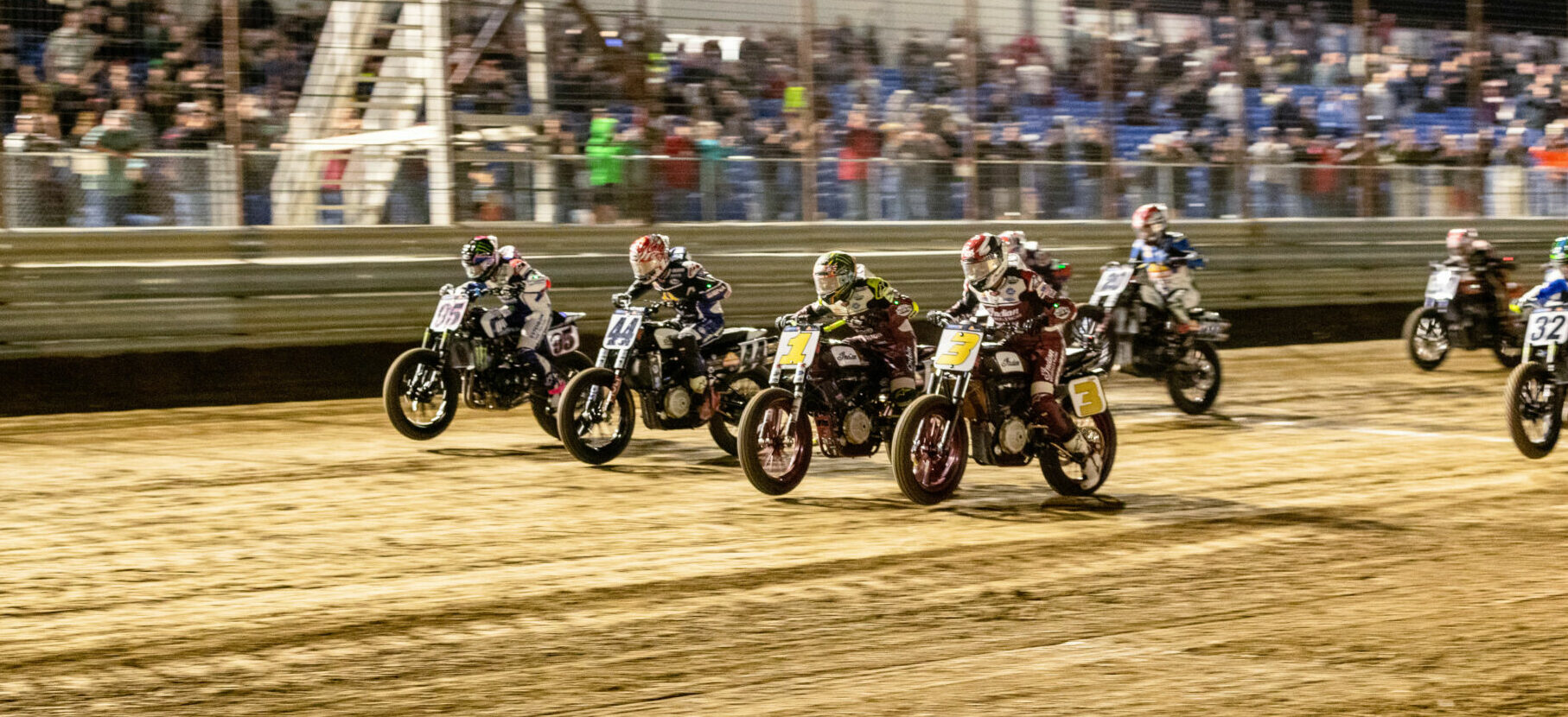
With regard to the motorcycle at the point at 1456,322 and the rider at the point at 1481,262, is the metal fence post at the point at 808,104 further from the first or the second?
the rider at the point at 1481,262

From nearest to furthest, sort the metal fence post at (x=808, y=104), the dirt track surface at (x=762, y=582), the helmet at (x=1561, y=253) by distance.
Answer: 1. the dirt track surface at (x=762, y=582)
2. the helmet at (x=1561, y=253)
3. the metal fence post at (x=808, y=104)

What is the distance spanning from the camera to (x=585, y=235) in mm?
16172

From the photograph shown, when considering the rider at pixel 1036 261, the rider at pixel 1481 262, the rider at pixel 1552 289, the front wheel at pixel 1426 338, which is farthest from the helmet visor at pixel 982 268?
the rider at pixel 1481 262

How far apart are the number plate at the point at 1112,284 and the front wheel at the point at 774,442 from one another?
5.45 metres

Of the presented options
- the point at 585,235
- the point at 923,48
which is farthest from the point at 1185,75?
the point at 585,235

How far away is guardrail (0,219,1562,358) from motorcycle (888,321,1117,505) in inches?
279

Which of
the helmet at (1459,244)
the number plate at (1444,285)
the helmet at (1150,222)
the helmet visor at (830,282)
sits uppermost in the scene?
the helmet at (1150,222)

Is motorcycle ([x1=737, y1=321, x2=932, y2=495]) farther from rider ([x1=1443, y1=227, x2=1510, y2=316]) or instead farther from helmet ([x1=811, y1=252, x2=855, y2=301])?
rider ([x1=1443, y1=227, x2=1510, y2=316])

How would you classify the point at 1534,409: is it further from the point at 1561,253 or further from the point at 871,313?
the point at 871,313

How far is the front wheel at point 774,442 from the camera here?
30.7 ft

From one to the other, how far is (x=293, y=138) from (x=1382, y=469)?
8.87 meters

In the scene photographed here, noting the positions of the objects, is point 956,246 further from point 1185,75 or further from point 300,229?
point 300,229

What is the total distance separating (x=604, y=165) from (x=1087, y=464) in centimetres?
771

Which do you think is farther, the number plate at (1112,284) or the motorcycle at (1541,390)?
the number plate at (1112,284)
